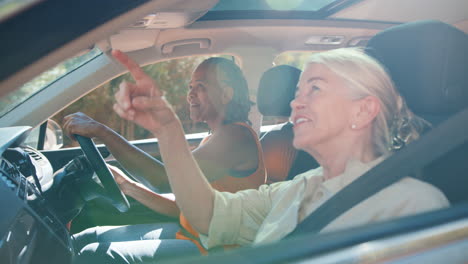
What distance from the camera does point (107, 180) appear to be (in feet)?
6.58

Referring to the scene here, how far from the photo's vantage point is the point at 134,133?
4.99 feet

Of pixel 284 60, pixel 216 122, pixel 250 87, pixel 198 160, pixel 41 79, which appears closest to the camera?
pixel 41 79

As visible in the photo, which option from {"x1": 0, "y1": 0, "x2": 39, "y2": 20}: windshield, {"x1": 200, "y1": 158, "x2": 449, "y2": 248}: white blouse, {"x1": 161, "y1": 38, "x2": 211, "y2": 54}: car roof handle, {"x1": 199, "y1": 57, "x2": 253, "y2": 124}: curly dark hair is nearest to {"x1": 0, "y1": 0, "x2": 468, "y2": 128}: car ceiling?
{"x1": 161, "y1": 38, "x2": 211, "y2": 54}: car roof handle

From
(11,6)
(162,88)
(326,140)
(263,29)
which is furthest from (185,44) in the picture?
(11,6)

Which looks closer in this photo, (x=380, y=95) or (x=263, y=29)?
(x=380, y=95)

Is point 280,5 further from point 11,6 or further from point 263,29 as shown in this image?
point 11,6

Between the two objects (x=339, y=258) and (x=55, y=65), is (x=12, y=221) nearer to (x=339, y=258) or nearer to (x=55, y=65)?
(x=55, y=65)

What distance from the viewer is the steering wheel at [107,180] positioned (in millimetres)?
1950

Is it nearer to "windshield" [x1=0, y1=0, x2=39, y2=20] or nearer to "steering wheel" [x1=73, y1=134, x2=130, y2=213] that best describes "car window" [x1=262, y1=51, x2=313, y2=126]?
"steering wheel" [x1=73, y1=134, x2=130, y2=213]

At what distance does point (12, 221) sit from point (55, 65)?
1.91 ft

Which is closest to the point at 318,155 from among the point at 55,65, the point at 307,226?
the point at 307,226

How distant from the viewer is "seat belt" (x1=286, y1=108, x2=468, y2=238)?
3.92ft

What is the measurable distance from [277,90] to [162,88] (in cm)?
81

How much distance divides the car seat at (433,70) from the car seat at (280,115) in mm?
454
